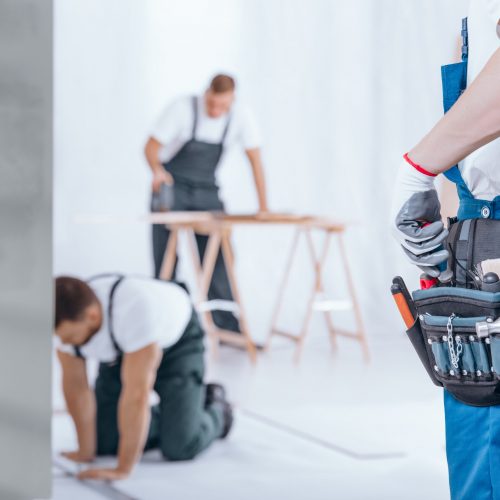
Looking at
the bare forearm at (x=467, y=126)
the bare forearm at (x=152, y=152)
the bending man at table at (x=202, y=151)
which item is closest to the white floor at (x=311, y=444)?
the bending man at table at (x=202, y=151)

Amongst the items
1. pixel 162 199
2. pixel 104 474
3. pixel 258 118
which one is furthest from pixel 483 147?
pixel 258 118

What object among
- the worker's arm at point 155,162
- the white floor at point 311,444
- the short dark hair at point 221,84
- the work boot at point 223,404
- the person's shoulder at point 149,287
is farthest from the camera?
the worker's arm at point 155,162

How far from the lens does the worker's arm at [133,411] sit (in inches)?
108

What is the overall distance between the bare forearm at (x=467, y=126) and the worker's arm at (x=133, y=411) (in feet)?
5.34

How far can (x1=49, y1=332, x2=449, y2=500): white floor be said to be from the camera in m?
2.73

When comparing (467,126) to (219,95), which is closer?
(467,126)

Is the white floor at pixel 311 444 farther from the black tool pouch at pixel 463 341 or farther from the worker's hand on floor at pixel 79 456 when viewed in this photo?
Result: the black tool pouch at pixel 463 341

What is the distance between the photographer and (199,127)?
5.02 meters

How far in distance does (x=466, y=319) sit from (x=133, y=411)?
5.27ft

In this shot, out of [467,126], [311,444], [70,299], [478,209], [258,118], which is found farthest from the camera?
[258,118]

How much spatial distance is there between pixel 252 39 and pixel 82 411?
3.81 metres

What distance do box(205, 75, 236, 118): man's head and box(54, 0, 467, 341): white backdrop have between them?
1.07 metres

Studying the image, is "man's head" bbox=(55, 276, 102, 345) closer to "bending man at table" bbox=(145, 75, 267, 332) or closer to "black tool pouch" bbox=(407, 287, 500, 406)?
"black tool pouch" bbox=(407, 287, 500, 406)

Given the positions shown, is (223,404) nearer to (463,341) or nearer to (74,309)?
(74,309)
